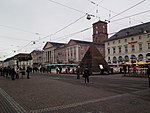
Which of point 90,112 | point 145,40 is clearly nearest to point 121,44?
point 145,40

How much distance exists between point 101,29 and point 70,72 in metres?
50.8

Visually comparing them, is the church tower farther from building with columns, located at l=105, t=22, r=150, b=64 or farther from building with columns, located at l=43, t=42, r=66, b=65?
building with columns, located at l=43, t=42, r=66, b=65

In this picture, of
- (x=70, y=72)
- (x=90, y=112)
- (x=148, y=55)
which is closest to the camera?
(x=90, y=112)

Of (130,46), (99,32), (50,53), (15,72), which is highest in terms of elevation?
(99,32)

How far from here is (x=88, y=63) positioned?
37.2m

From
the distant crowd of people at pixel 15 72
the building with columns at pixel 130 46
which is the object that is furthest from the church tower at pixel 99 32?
the distant crowd of people at pixel 15 72

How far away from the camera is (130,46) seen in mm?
64438

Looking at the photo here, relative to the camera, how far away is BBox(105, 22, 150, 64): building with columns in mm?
58906

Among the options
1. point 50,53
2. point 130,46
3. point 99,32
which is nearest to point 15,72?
point 130,46

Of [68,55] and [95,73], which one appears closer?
[95,73]

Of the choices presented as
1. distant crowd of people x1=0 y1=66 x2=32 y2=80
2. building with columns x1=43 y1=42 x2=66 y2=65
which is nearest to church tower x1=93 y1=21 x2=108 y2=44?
building with columns x1=43 y1=42 x2=66 y2=65

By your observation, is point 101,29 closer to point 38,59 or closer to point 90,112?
point 38,59

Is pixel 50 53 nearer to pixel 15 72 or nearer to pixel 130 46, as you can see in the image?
pixel 130 46

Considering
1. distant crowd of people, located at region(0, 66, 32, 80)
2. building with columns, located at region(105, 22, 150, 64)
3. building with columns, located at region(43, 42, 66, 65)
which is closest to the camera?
distant crowd of people, located at region(0, 66, 32, 80)
